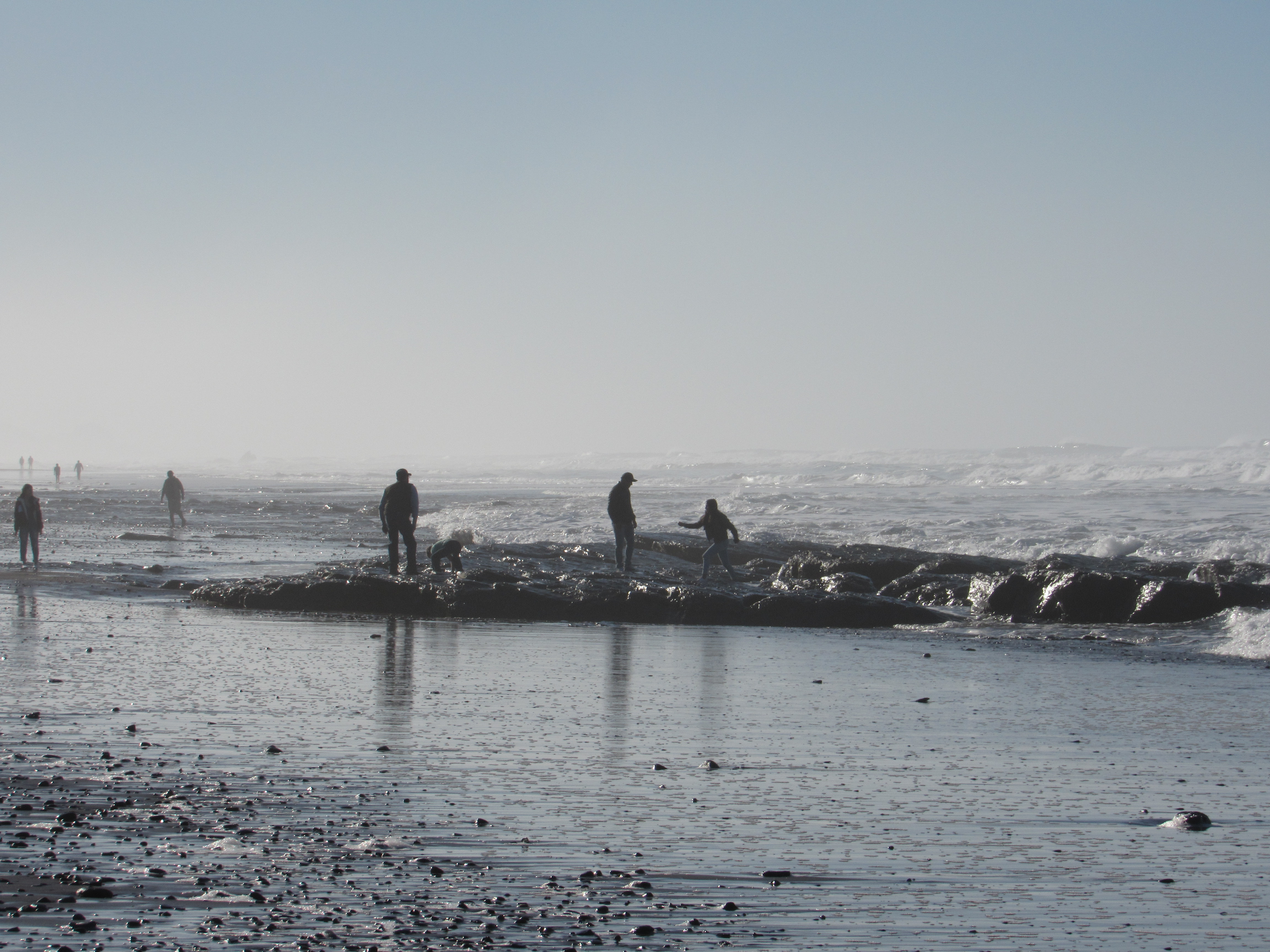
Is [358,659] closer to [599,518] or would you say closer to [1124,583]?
[1124,583]

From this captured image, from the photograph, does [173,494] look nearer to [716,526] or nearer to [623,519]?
[623,519]

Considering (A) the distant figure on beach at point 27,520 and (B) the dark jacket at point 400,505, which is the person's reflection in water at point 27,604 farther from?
(B) the dark jacket at point 400,505

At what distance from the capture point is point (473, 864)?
4.79 metres

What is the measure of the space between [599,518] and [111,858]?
107 feet

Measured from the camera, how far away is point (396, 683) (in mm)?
9727

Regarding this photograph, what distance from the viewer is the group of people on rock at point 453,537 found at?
18.7 meters

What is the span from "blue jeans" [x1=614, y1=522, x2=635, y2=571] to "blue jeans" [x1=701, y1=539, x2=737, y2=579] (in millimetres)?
1344

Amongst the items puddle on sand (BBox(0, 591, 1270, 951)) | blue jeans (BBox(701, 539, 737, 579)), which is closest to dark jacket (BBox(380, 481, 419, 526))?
blue jeans (BBox(701, 539, 737, 579))

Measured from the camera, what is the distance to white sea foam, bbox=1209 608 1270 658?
13.0 metres

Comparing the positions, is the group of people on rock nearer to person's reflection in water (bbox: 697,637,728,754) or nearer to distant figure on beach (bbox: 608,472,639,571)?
distant figure on beach (bbox: 608,472,639,571)

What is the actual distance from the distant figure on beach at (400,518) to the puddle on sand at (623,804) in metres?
7.80

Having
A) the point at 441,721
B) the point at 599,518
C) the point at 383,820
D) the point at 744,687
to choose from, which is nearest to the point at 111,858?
the point at 383,820

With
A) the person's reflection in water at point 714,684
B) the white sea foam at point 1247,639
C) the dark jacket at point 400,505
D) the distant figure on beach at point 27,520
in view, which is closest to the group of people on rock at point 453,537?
the dark jacket at point 400,505

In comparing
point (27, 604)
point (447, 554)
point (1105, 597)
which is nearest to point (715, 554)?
point (447, 554)
